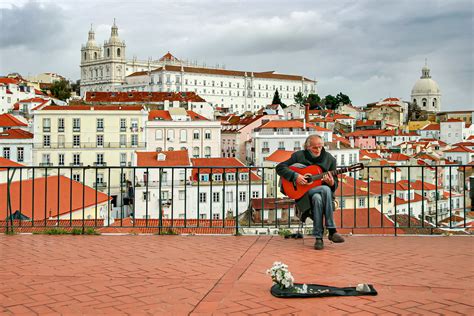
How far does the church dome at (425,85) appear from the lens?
6978 inches

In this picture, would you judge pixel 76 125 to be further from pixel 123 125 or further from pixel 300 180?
pixel 300 180

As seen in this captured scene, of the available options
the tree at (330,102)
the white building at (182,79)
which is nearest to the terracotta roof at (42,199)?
the white building at (182,79)

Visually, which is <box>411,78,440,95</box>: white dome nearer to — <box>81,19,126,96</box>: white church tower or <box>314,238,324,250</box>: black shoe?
<box>81,19,126,96</box>: white church tower

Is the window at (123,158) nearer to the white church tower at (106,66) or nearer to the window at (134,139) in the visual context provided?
the window at (134,139)

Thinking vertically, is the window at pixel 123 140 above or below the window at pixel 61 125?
below

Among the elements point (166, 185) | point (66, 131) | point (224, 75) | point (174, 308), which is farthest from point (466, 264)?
point (224, 75)

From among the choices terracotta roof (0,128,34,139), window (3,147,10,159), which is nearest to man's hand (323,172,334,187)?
terracotta roof (0,128,34,139)

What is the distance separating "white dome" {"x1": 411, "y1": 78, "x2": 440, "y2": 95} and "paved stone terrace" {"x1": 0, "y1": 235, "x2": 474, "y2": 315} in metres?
180

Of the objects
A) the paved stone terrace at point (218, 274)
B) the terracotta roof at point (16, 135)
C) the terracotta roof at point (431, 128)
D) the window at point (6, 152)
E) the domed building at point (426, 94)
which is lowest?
the paved stone terrace at point (218, 274)

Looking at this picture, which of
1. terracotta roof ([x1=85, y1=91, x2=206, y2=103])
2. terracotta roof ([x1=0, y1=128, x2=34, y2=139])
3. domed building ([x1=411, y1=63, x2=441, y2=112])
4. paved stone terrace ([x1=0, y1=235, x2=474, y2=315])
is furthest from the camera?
domed building ([x1=411, y1=63, x2=441, y2=112])

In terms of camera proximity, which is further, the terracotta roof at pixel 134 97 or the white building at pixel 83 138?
the terracotta roof at pixel 134 97

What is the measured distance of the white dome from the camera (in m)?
177

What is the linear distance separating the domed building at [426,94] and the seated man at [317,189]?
177 metres

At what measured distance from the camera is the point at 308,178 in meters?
7.06
